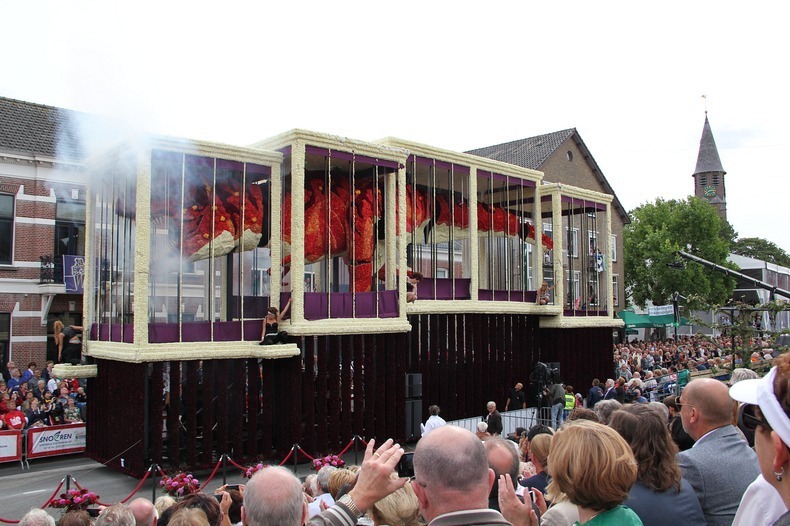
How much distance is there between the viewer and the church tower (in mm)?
81562

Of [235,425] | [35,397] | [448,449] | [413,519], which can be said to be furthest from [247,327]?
[448,449]

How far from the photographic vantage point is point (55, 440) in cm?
1448

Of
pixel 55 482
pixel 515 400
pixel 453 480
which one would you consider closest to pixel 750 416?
pixel 453 480

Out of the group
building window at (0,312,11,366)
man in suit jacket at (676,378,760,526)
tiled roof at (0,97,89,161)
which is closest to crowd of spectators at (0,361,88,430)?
building window at (0,312,11,366)

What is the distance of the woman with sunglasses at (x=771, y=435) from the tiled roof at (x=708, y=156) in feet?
286

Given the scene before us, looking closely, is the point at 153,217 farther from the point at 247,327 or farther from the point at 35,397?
the point at 35,397

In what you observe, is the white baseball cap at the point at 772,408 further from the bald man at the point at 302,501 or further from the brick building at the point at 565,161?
the brick building at the point at 565,161

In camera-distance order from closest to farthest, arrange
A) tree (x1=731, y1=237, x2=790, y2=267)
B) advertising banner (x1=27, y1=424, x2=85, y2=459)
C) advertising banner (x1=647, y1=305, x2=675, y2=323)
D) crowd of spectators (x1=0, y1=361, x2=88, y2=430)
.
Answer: advertising banner (x1=27, y1=424, x2=85, y2=459) → crowd of spectators (x1=0, y1=361, x2=88, y2=430) → advertising banner (x1=647, y1=305, x2=675, y2=323) → tree (x1=731, y1=237, x2=790, y2=267)

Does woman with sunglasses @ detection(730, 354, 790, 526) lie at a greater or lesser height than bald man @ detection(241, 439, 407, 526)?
greater

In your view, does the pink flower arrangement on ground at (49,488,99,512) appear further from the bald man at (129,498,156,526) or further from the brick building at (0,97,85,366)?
the brick building at (0,97,85,366)

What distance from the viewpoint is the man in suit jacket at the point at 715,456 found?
3939mm

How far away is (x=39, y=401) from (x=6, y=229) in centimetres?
737

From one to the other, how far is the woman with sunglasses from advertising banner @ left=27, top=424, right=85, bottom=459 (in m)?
14.3

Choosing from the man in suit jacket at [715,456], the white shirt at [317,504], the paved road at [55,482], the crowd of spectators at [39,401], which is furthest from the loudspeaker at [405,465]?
the crowd of spectators at [39,401]
